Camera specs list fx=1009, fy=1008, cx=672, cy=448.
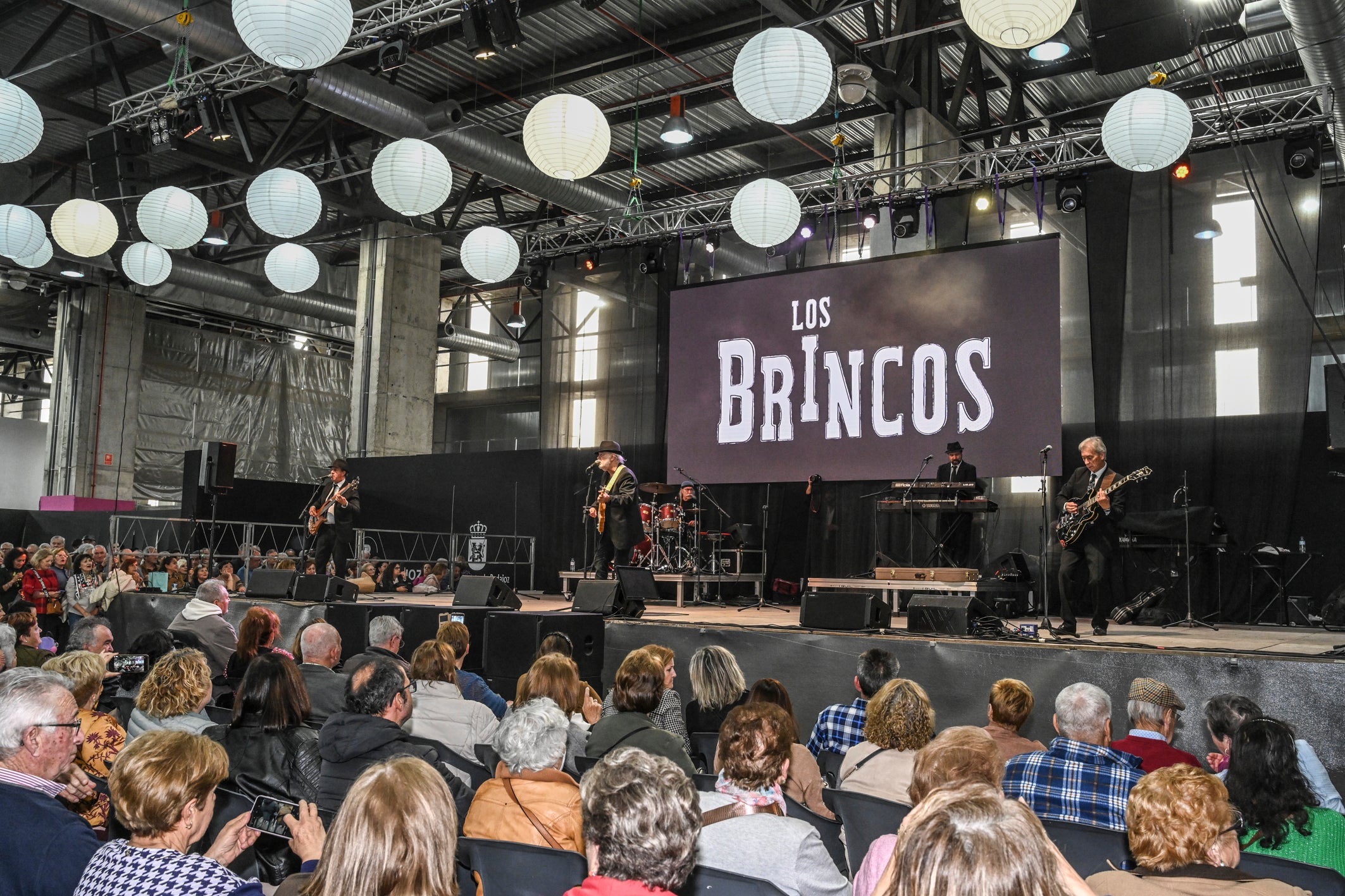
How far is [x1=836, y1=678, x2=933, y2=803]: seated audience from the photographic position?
10.3 feet

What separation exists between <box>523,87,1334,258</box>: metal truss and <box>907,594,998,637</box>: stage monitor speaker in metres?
4.67

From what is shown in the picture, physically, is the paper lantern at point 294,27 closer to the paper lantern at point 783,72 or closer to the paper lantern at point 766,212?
the paper lantern at point 783,72

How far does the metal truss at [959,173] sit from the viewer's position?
897 cm

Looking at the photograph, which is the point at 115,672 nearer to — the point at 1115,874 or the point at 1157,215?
the point at 1115,874

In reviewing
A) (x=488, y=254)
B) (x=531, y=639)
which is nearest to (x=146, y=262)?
(x=488, y=254)

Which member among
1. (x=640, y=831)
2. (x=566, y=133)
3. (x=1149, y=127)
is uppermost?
(x=1149, y=127)

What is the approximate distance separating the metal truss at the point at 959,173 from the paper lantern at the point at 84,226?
4.66 meters

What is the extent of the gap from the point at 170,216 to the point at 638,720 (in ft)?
19.0

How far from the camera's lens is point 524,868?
229 cm

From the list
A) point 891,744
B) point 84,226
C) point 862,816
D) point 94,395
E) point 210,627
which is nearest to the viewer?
point 862,816

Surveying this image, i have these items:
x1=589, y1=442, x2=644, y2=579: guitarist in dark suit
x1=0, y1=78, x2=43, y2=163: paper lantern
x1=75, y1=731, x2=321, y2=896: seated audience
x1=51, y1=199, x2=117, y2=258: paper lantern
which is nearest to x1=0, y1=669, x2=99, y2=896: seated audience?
x1=75, y1=731, x2=321, y2=896: seated audience

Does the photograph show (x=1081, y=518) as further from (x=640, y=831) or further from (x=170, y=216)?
(x=170, y=216)

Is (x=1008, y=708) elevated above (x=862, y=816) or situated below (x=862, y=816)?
above

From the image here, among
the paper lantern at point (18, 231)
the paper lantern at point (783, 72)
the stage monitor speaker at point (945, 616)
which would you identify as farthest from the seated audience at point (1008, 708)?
the paper lantern at point (18, 231)
